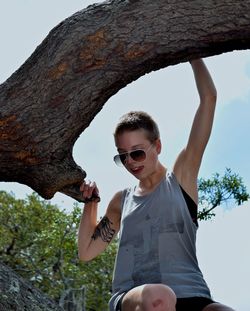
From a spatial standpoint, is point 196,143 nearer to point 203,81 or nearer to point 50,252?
point 203,81

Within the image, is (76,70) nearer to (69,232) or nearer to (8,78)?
(8,78)

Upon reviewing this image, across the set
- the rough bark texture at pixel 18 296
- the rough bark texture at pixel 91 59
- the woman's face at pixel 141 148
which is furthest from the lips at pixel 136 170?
the rough bark texture at pixel 18 296

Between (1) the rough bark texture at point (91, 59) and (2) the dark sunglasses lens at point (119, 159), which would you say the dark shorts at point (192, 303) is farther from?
(1) the rough bark texture at point (91, 59)

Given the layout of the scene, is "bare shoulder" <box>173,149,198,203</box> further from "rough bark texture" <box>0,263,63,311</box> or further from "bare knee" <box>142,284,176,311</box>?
"rough bark texture" <box>0,263,63,311</box>

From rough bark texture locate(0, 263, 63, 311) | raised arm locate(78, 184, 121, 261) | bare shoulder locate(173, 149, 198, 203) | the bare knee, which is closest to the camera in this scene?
the bare knee

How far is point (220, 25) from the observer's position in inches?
151

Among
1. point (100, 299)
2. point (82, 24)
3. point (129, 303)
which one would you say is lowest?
point (129, 303)

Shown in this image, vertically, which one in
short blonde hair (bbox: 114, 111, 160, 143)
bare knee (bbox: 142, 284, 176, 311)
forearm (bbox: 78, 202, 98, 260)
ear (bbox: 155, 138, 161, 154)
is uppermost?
short blonde hair (bbox: 114, 111, 160, 143)

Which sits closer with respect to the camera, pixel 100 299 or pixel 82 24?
pixel 82 24

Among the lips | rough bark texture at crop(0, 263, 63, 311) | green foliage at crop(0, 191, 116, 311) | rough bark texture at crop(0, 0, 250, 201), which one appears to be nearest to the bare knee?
the lips

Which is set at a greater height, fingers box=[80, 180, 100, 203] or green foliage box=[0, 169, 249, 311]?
green foliage box=[0, 169, 249, 311]

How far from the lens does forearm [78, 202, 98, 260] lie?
3859 mm

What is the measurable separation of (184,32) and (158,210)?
3.40 feet

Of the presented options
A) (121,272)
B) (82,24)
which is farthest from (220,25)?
(121,272)
